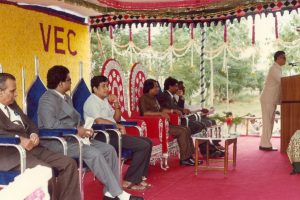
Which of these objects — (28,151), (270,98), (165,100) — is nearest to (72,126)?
(28,151)

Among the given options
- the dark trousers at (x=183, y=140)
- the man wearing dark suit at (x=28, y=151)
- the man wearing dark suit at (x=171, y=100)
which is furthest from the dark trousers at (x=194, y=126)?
the man wearing dark suit at (x=28, y=151)

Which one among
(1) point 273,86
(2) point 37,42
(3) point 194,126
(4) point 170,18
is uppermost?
(4) point 170,18

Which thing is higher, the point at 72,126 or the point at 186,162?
the point at 72,126

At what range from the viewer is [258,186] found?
4238 mm

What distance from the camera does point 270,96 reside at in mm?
6684

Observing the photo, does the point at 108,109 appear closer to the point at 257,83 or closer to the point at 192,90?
the point at 192,90

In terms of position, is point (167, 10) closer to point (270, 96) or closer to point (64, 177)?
point (270, 96)

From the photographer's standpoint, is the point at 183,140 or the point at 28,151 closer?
the point at 28,151

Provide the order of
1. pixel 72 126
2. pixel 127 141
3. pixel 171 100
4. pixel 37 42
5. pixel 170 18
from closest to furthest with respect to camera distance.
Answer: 1. pixel 72 126
2. pixel 127 141
3. pixel 171 100
4. pixel 37 42
5. pixel 170 18

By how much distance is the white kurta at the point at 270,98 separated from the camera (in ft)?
21.7

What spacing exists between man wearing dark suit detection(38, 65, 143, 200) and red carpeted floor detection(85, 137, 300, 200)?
49cm

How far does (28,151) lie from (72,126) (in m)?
0.63

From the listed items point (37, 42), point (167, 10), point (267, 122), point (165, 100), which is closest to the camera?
point (165, 100)

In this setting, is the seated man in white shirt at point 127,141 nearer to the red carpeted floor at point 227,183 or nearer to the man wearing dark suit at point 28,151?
the red carpeted floor at point 227,183
